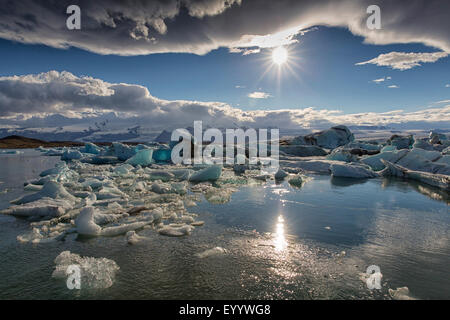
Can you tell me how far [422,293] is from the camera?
250 centimetres

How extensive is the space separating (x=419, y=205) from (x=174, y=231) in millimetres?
6676

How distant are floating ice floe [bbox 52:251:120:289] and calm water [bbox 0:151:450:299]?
9cm

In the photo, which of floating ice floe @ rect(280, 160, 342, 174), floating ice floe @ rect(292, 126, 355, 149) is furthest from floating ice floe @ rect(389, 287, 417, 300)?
floating ice floe @ rect(292, 126, 355, 149)

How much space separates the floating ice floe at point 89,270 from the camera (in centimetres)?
259

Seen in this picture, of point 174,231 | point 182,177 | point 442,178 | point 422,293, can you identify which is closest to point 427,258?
point 422,293

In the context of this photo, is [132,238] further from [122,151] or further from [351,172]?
[122,151]

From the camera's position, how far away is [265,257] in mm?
3279

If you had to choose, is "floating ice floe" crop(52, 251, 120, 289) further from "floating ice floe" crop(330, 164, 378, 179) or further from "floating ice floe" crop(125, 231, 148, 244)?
"floating ice floe" crop(330, 164, 378, 179)

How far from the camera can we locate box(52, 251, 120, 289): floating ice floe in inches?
102

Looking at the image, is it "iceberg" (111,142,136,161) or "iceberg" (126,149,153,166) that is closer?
"iceberg" (126,149,153,166)

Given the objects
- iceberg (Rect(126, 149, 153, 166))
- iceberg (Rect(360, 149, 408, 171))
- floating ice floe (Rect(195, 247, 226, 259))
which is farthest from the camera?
iceberg (Rect(126, 149, 153, 166))

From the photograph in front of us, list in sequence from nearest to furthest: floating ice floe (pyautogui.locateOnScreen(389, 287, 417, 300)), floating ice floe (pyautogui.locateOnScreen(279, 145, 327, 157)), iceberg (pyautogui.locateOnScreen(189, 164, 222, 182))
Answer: floating ice floe (pyautogui.locateOnScreen(389, 287, 417, 300)) < iceberg (pyautogui.locateOnScreen(189, 164, 222, 182)) < floating ice floe (pyautogui.locateOnScreen(279, 145, 327, 157))
